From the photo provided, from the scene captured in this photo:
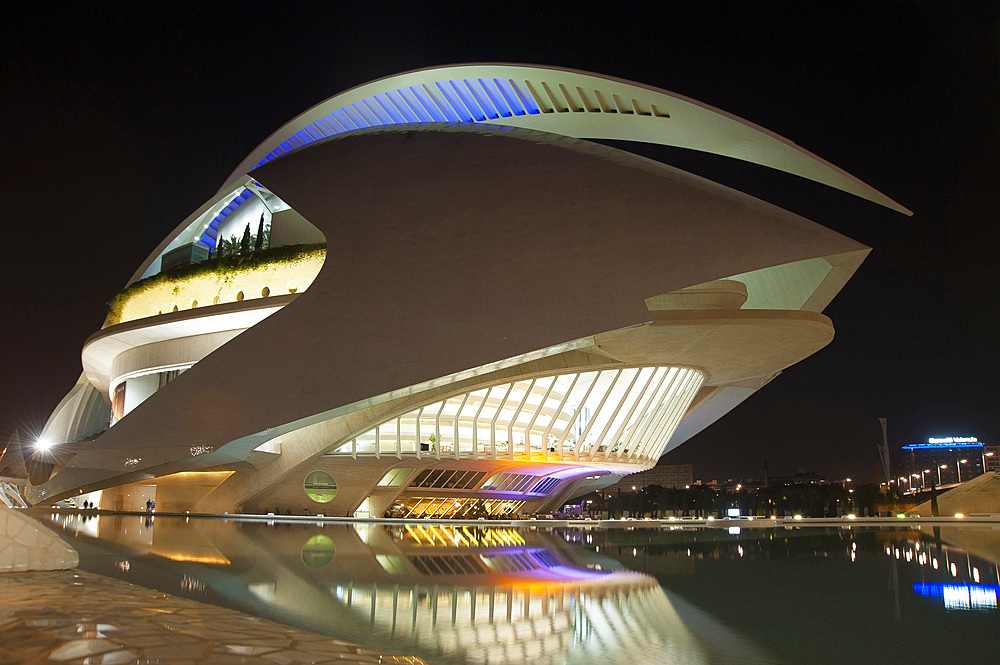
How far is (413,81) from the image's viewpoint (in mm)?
22547

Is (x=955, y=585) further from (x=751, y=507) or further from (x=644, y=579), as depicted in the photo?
(x=751, y=507)

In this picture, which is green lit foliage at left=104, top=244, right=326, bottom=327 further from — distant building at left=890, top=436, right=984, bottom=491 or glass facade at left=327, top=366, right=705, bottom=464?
distant building at left=890, top=436, right=984, bottom=491

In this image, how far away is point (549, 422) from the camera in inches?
960

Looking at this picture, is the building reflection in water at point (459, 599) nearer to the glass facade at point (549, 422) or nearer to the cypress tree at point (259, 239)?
the glass facade at point (549, 422)

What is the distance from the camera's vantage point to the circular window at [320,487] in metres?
23.4

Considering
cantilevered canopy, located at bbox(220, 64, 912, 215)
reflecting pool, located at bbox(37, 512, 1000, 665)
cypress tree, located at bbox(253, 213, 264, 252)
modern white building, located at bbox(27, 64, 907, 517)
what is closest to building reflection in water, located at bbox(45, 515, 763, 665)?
reflecting pool, located at bbox(37, 512, 1000, 665)

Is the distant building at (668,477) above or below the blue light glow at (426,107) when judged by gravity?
below

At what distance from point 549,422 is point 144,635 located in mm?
20767

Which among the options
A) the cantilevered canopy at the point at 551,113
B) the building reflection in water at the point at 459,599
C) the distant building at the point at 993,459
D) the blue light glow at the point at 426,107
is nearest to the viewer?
the building reflection in water at the point at 459,599

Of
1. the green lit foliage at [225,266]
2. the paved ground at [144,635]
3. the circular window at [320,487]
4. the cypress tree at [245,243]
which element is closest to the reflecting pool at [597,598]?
the paved ground at [144,635]

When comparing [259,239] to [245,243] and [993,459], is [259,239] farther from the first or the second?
[993,459]

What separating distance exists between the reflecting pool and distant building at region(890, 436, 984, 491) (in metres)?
135

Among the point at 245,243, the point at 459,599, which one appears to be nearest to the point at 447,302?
the point at 245,243

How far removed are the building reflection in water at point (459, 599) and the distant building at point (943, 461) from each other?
136600mm
